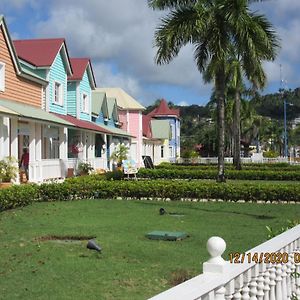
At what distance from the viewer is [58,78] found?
27.5 meters

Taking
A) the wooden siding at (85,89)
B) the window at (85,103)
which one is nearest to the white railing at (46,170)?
the wooden siding at (85,89)

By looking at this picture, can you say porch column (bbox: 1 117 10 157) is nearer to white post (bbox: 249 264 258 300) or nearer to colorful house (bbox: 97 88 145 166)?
white post (bbox: 249 264 258 300)

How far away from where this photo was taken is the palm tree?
68.6ft

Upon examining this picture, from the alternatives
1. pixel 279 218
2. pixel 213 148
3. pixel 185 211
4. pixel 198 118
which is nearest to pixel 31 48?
pixel 185 211

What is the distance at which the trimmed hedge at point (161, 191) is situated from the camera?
57.9 feet

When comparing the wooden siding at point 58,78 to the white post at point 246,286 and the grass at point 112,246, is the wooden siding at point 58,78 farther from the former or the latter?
the white post at point 246,286

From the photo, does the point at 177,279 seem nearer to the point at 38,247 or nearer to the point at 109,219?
the point at 38,247

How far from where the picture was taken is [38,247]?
9.15m

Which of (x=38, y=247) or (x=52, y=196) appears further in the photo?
(x=52, y=196)

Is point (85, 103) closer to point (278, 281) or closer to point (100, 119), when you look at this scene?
point (100, 119)

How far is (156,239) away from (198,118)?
15649cm

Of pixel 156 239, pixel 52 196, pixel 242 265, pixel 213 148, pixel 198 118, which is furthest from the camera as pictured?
pixel 198 118

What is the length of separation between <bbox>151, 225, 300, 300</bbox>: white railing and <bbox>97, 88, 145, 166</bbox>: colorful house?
43425 millimetres

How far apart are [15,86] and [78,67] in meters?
11.2
